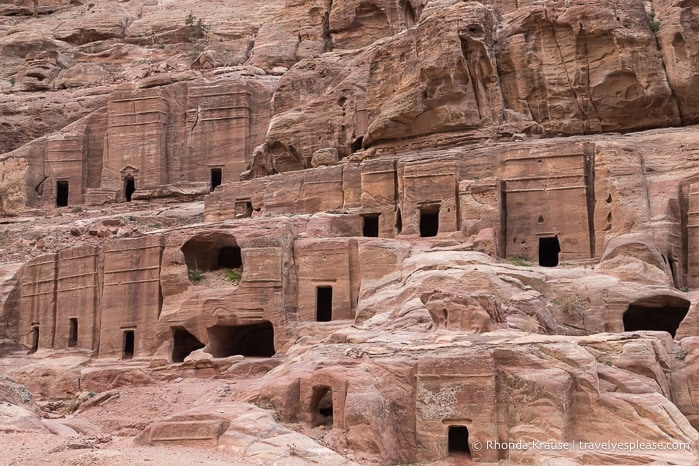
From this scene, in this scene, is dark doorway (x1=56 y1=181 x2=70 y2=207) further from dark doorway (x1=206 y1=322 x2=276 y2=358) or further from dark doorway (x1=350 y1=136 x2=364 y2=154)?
dark doorway (x1=206 y1=322 x2=276 y2=358)

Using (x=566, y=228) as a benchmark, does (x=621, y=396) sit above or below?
below

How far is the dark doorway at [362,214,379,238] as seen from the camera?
116 feet

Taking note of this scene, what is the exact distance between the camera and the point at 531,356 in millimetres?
21750

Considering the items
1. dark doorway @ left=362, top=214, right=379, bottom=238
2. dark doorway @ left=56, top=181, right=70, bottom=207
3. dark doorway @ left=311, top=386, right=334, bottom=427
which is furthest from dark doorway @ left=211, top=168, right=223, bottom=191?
dark doorway @ left=311, top=386, right=334, bottom=427

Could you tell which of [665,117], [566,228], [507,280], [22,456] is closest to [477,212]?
[566,228]

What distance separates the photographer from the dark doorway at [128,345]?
35.0 metres

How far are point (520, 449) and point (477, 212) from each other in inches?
493

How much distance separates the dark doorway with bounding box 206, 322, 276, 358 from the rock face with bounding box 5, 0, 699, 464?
122 mm

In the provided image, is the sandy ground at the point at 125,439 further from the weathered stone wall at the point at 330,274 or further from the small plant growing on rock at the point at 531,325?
the small plant growing on rock at the point at 531,325

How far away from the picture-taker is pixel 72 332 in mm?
37000

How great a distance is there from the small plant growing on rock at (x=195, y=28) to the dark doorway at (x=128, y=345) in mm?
32040

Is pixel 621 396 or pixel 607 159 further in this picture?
pixel 607 159

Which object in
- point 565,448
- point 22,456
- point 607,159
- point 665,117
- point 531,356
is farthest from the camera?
point 665,117

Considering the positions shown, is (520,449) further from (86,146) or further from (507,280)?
(86,146)
